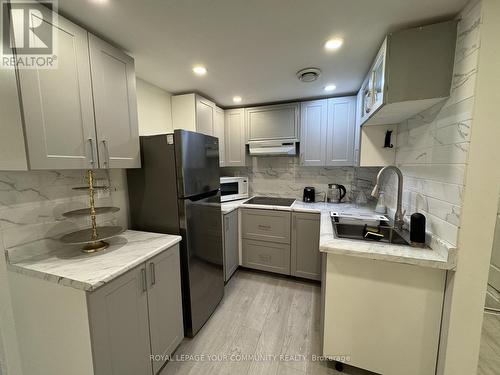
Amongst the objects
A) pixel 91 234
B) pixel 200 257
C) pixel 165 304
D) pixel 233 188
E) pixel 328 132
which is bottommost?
pixel 165 304

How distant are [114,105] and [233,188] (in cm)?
176

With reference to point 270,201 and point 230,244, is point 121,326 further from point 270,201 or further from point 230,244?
point 270,201

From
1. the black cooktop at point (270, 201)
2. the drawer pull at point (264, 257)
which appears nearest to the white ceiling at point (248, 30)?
the black cooktop at point (270, 201)

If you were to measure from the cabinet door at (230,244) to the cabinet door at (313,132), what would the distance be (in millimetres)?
1229

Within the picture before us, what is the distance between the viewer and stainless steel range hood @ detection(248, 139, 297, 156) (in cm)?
269

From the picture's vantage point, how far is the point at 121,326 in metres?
1.10

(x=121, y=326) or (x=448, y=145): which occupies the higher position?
(x=448, y=145)

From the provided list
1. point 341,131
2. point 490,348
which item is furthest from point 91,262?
point 490,348

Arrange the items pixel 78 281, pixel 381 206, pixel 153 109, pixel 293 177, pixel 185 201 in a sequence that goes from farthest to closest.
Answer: pixel 293 177
pixel 381 206
pixel 153 109
pixel 185 201
pixel 78 281

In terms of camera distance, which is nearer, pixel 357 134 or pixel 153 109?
pixel 153 109

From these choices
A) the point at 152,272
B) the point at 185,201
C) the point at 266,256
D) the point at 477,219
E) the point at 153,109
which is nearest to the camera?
the point at 477,219

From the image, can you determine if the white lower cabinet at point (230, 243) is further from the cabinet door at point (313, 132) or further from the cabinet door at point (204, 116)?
the cabinet door at point (313, 132)

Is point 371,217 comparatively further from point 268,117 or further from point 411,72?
point 268,117

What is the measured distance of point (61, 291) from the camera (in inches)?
39.3
